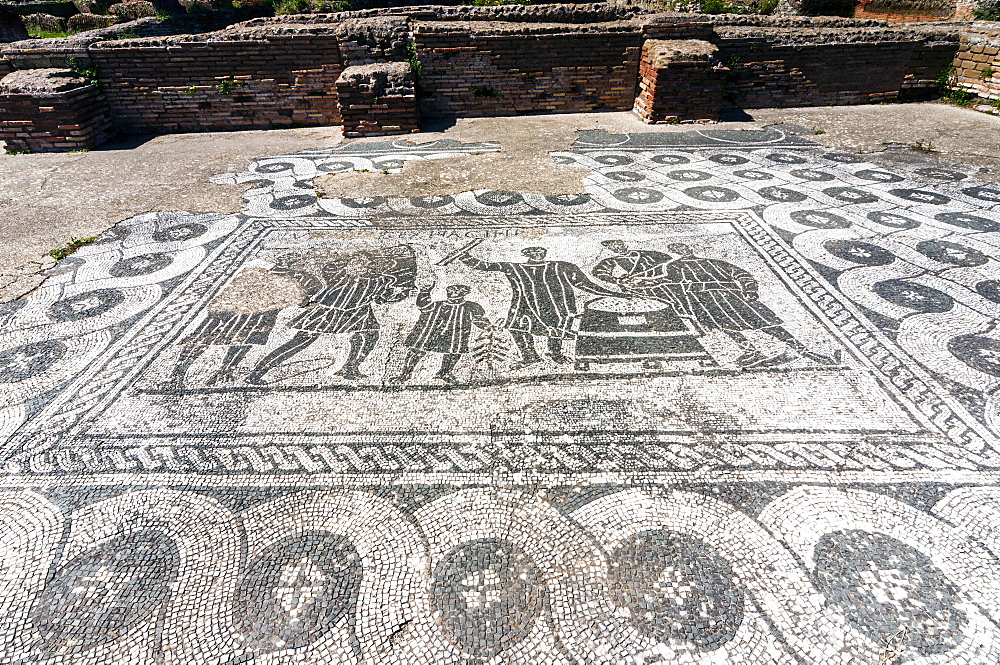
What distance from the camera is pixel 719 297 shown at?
123 inches

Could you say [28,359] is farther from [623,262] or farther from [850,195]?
[850,195]

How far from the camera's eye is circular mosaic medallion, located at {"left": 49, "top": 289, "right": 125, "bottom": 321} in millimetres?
3037

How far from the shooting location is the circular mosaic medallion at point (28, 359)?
8.44 ft

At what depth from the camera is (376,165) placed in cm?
555

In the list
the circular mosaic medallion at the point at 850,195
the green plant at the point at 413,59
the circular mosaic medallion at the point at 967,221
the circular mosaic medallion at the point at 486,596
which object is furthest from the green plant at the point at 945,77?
the circular mosaic medallion at the point at 486,596

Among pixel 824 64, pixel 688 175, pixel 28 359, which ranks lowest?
pixel 28 359

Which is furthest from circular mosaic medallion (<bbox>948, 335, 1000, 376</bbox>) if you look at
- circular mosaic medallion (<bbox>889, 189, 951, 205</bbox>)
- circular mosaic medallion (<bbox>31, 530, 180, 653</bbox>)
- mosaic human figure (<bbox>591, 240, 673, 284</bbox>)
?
circular mosaic medallion (<bbox>31, 530, 180, 653</bbox>)

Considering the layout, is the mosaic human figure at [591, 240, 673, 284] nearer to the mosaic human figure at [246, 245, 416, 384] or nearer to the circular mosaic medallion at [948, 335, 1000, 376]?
the mosaic human figure at [246, 245, 416, 384]

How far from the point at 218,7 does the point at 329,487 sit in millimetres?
11507

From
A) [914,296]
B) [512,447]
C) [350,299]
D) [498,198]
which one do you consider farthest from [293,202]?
[914,296]

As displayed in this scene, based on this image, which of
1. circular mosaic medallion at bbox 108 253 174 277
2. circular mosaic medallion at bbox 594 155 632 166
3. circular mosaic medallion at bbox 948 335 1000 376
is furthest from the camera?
circular mosaic medallion at bbox 594 155 632 166

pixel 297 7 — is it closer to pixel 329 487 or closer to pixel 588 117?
pixel 588 117

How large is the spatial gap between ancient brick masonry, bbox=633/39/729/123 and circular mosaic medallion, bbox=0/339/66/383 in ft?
21.4

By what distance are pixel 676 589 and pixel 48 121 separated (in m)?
8.19
